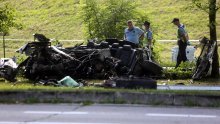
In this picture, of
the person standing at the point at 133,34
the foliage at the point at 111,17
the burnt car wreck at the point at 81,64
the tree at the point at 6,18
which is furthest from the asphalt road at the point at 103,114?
the foliage at the point at 111,17

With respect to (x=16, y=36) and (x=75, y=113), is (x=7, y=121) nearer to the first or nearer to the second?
(x=75, y=113)

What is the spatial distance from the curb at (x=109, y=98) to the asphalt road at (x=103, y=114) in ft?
1.16

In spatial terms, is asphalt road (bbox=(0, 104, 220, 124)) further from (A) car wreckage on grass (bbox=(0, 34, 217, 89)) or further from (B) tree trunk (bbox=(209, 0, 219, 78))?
(B) tree trunk (bbox=(209, 0, 219, 78))

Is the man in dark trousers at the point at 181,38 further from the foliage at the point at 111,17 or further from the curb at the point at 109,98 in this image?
the curb at the point at 109,98

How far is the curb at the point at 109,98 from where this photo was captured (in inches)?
480

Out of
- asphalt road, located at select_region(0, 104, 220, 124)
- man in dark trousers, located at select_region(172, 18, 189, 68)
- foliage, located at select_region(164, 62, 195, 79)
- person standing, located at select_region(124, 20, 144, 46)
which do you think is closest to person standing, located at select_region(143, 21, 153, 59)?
person standing, located at select_region(124, 20, 144, 46)

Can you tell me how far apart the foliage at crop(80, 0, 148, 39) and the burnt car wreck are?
648 cm

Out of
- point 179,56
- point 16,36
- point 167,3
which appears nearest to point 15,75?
point 179,56

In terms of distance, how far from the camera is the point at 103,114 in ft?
35.9

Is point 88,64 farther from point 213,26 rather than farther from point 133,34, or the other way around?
point 213,26

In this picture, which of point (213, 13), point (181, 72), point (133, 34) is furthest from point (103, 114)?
point (133, 34)

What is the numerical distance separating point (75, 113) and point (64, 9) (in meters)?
39.9

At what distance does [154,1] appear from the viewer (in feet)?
164

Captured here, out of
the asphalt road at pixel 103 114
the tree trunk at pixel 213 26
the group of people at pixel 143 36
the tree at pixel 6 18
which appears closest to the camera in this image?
the asphalt road at pixel 103 114
